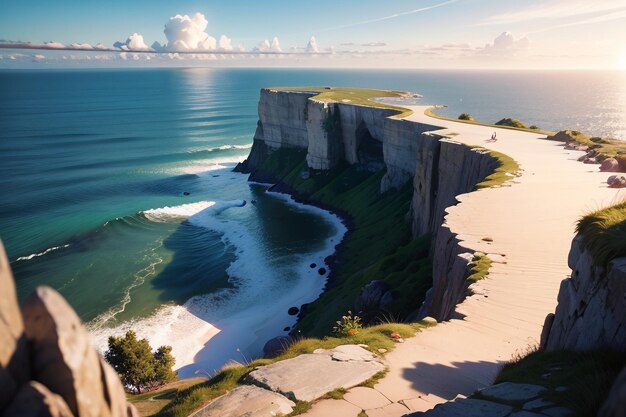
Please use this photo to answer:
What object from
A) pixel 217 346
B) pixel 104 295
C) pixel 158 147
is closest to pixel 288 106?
pixel 158 147

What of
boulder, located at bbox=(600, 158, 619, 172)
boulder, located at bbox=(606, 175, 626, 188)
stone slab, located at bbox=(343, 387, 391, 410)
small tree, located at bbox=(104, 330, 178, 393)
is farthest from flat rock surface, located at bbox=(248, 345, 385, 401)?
boulder, located at bbox=(600, 158, 619, 172)

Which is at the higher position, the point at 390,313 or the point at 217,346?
the point at 390,313

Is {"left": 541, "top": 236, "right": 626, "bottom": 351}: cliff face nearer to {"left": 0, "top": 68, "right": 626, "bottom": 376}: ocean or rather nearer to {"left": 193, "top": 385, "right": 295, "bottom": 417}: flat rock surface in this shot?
{"left": 193, "top": 385, "right": 295, "bottom": 417}: flat rock surface

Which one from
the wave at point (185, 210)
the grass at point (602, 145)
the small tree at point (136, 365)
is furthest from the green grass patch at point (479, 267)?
the wave at point (185, 210)

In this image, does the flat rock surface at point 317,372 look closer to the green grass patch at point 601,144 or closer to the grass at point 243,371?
the grass at point 243,371

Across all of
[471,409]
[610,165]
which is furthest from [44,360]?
[610,165]

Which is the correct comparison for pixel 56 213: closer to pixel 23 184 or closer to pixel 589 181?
pixel 23 184
